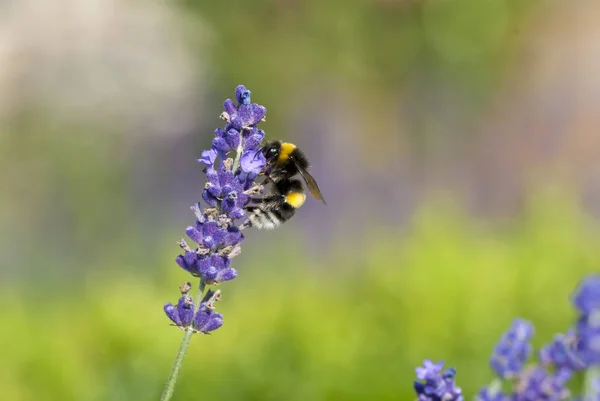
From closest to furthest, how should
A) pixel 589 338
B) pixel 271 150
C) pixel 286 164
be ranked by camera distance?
pixel 589 338 < pixel 271 150 < pixel 286 164

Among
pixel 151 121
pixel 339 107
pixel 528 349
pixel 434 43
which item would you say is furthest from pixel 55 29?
pixel 528 349

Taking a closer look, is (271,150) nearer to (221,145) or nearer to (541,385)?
(221,145)

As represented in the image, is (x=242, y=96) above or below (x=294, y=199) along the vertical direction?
below

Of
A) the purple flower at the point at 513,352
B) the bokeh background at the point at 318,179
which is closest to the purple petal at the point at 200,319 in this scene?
the purple flower at the point at 513,352

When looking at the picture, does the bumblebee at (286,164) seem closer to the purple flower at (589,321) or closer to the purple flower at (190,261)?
the purple flower at (190,261)

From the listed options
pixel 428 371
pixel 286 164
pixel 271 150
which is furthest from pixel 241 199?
pixel 286 164

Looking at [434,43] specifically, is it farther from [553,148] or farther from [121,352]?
[121,352]

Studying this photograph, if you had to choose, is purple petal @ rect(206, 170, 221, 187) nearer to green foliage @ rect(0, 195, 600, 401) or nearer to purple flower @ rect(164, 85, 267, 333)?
purple flower @ rect(164, 85, 267, 333)
